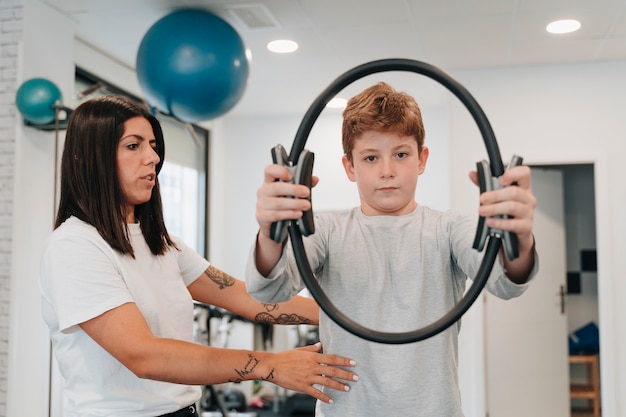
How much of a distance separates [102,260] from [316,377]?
0.58 metres

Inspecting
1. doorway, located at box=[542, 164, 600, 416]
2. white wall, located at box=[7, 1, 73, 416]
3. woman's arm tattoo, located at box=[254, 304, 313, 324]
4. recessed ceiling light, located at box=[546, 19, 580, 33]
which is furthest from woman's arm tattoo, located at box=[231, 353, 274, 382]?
doorway, located at box=[542, 164, 600, 416]

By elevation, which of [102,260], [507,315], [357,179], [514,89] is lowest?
[507,315]

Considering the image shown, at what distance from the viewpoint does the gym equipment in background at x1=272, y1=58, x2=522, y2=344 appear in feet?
2.97

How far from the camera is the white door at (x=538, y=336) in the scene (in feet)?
14.9

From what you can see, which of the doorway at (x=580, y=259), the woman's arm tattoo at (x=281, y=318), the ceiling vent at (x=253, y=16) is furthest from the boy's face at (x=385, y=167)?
the doorway at (x=580, y=259)

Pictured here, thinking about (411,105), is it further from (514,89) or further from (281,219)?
(514,89)

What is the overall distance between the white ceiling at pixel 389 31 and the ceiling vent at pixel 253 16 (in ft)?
0.08

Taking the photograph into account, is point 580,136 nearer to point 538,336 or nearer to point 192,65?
point 538,336

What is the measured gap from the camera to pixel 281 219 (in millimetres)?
935

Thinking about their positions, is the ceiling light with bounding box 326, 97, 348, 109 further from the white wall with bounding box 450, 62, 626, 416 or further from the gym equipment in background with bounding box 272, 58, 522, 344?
the gym equipment in background with bounding box 272, 58, 522, 344

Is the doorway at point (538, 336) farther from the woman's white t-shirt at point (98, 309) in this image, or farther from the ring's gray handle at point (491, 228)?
the ring's gray handle at point (491, 228)

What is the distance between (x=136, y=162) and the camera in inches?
63.5

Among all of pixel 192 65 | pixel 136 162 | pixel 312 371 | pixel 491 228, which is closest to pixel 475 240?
pixel 491 228

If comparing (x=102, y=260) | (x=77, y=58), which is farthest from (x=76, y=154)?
(x=77, y=58)
